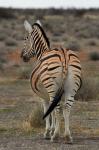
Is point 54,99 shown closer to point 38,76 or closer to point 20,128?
point 38,76

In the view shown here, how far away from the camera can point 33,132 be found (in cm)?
1457

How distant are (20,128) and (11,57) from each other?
2650cm

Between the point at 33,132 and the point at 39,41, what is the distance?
2098mm

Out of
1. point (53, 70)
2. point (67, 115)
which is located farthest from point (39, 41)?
point (67, 115)

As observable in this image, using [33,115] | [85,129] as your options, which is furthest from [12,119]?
[85,129]

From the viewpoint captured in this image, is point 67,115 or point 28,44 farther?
point 28,44

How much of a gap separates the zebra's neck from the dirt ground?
1790mm

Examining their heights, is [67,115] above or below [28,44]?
below

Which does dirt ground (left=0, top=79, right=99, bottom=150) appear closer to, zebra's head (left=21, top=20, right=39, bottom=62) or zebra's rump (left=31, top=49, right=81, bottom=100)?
zebra's rump (left=31, top=49, right=81, bottom=100)

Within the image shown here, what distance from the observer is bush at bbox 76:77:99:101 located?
21.7m

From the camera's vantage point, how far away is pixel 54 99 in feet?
40.7

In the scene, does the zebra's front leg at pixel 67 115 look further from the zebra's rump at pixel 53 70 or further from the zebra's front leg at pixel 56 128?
the zebra's rump at pixel 53 70

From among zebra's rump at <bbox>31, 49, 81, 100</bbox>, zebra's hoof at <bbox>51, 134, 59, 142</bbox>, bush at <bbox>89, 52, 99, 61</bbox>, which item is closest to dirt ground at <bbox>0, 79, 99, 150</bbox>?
zebra's hoof at <bbox>51, 134, 59, 142</bbox>

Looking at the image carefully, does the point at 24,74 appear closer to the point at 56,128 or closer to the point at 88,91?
the point at 88,91
